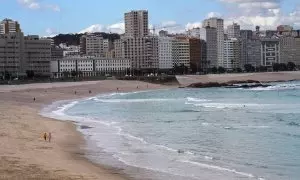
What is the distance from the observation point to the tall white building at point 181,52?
631ft

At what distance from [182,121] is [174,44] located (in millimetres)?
159977

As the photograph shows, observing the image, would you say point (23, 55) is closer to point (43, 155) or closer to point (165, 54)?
point (165, 54)

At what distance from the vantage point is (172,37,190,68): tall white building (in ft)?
631

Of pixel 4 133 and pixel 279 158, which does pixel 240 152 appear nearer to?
pixel 279 158

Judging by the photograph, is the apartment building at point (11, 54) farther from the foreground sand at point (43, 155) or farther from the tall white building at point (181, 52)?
the foreground sand at point (43, 155)

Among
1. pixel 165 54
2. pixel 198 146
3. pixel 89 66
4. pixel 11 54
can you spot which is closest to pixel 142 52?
pixel 165 54

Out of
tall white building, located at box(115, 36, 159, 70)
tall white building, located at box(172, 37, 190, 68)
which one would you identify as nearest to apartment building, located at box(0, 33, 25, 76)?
tall white building, located at box(115, 36, 159, 70)

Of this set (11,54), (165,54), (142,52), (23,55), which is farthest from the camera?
(165,54)

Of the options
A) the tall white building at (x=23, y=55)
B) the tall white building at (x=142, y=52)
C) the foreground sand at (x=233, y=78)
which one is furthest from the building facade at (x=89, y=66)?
the foreground sand at (x=233, y=78)

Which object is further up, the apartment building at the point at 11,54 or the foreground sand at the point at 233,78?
the apartment building at the point at 11,54

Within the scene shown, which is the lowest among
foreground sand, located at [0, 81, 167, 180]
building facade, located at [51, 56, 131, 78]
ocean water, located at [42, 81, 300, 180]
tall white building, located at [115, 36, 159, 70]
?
ocean water, located at [42, 81, 300, 180]

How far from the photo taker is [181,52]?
194 m

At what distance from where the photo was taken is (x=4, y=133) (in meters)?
23.8

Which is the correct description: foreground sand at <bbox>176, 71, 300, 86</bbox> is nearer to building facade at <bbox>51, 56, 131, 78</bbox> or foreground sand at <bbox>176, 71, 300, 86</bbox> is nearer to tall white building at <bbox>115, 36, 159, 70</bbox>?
building facade at <bbox>51, 56, 131, 78</bbox>
